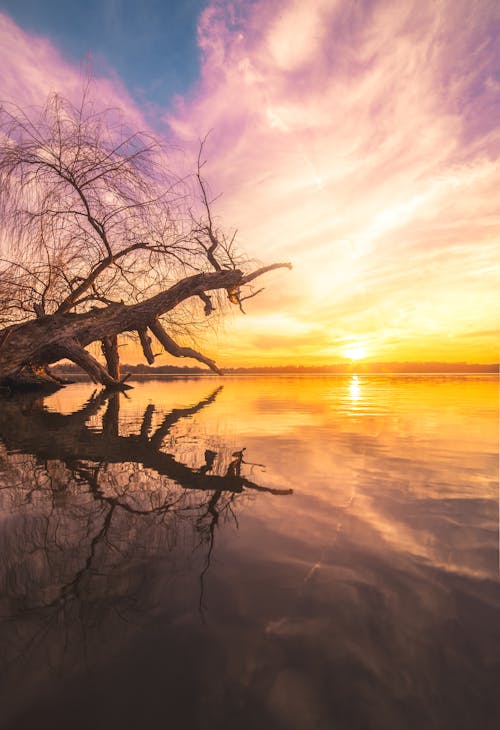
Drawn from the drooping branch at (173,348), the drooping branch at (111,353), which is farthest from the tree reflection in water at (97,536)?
the drooping branch at (111,353)

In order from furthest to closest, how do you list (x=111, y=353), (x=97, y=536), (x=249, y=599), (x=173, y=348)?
(x=111, y=353), (x=173, y=348), (x=97, y=536), (x=249, y=599)

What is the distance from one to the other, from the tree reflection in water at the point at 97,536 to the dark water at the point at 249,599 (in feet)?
0.03

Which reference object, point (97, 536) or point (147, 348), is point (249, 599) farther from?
point (147, 348)

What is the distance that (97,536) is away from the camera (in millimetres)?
2115

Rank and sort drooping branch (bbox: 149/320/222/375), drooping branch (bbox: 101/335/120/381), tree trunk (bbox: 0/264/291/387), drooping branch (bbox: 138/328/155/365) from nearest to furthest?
tree trunk (bbox: 0/264/291/387), drooping branch (bbox: 149/320/222/375), drooping branch (bbox: 138/328/155/365), drooping branch (bbox: 101/335/120/381)

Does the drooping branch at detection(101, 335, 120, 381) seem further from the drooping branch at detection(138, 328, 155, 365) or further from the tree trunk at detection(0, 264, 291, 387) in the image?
the tree trunk at detection(0, 264, 291, 387)

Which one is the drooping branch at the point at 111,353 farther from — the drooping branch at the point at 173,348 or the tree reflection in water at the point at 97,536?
the tree reflection in water at the point at 97,536

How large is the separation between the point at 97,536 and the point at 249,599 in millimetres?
1020

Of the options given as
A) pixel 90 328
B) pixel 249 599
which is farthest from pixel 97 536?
pixel 90 328

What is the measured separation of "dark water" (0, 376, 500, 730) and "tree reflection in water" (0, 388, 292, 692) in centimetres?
1

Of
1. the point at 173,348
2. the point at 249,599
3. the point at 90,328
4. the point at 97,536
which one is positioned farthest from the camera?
the point at 173,348

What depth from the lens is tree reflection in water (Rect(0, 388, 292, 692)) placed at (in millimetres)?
1412

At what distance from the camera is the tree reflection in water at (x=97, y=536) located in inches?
55.6

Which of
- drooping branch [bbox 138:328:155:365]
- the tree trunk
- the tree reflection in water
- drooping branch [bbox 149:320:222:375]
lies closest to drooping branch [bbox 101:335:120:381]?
drooping branch [bbox 138:328:155:365]
